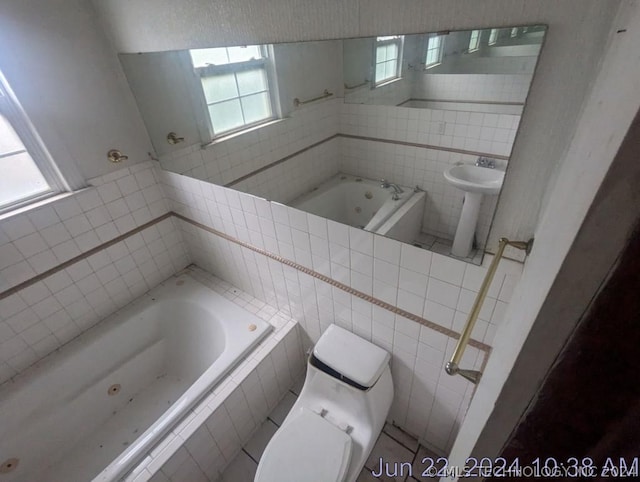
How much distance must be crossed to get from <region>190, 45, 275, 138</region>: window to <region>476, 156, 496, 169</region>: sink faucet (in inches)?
44.4

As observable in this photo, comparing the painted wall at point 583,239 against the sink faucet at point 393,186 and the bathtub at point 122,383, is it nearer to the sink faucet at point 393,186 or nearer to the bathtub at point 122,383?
the sink faucet at point 393,186

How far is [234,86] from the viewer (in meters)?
1.62

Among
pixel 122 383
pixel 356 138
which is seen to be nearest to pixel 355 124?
pixel 356 138

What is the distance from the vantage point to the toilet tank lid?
51.0 inches

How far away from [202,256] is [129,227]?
1.52 ft

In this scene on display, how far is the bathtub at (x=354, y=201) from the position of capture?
1.23 metres

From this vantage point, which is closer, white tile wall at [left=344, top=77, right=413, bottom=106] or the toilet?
the toilet

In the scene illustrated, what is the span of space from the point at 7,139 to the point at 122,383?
140cm

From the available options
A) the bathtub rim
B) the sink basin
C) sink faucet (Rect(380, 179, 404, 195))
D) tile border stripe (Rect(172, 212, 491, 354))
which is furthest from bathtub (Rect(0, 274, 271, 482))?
the sink basin

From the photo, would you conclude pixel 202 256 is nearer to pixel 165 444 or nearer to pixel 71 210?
pixel 71 210

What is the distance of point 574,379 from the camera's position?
200 millimetres

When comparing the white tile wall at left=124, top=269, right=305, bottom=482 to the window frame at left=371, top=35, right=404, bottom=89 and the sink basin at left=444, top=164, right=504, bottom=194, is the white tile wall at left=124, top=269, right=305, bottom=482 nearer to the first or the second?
the sink basin at left=444, top=164, right=504, bottom=194

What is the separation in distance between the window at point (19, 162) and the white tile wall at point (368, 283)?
0.53 meters

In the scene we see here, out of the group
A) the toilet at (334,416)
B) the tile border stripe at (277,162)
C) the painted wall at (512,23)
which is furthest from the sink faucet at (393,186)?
the toilet at (334,416)
